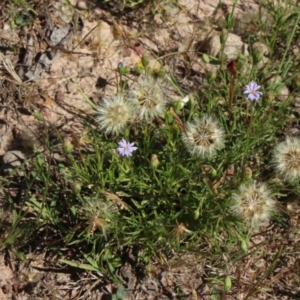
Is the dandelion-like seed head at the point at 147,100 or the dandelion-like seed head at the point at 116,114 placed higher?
the dandelion-like seed head at the point at 147,100

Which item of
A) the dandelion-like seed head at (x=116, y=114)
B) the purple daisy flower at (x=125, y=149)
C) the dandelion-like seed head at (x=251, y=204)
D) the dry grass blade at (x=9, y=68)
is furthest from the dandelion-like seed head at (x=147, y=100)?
the dry grass blade at (x=9, y=68)

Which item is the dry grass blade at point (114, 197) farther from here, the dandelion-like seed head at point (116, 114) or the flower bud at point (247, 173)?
the flower bud at point (247, 173)

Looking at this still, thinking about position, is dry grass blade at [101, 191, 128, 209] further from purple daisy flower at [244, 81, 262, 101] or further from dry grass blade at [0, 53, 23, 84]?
dry grass blade at [0, 53, 23, 84]

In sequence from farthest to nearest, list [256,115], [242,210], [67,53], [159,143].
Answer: [67,53], [159,143], [256,115], [242,210]

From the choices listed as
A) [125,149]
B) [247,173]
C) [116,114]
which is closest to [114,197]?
[125,149]

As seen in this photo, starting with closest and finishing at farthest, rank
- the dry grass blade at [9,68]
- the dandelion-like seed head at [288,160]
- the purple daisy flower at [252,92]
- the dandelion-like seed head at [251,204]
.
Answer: the dandelion-like seed head at [251,204], the dandelion-like seed head at [288,160], the purple daisy flower at [252,92], the dry grass blade at [9,68]

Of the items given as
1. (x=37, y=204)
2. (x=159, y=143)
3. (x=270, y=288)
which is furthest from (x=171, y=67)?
(x=270, y=288)

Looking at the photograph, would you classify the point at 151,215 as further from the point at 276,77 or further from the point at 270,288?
the point at 276,77
